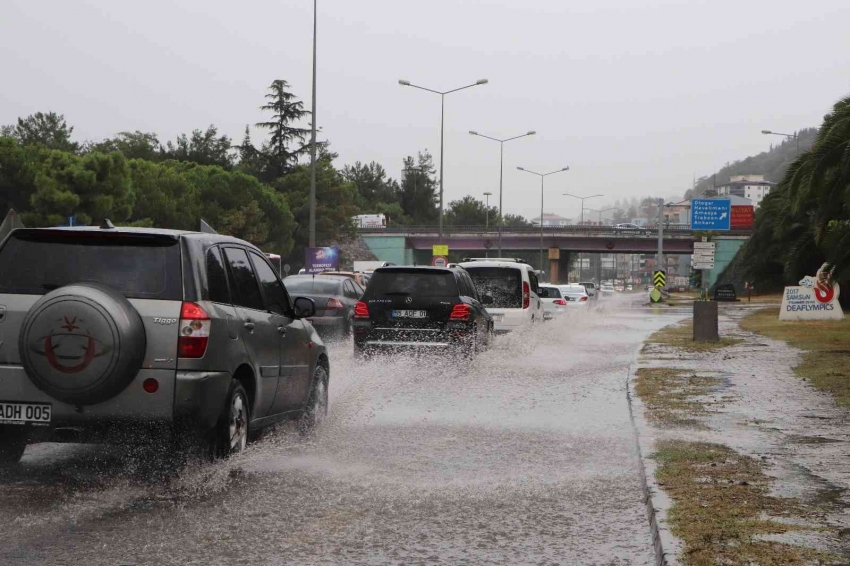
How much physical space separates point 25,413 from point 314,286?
628 inches

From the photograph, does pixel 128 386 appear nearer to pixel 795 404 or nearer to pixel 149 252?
pixel 149 252

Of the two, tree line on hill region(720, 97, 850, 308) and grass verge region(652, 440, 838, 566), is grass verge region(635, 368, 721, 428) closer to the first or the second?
grass verge region(652, 440, 838, 566)

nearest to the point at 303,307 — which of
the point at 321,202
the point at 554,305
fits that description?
the point at 554,305

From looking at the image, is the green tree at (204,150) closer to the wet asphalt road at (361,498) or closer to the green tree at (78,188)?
Answer: the green tree at (78,188)

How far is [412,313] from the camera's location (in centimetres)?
1744

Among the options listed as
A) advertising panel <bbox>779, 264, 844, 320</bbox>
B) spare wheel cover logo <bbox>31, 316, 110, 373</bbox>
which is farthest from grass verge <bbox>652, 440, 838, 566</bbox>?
advertising panel <bbox>779, 264, 844, 320</bbox>

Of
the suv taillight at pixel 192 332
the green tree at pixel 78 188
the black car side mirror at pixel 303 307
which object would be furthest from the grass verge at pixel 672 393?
the green tree at pixel 78 188

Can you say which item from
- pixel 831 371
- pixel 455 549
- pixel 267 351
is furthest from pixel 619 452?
pixel 831 371

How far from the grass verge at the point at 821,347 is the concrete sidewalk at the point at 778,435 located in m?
0.25

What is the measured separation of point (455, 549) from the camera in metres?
5.95

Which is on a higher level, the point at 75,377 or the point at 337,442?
the point at 75,377

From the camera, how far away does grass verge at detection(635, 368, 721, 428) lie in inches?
450

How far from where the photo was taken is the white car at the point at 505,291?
960 inches

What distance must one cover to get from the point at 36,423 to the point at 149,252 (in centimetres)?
128
